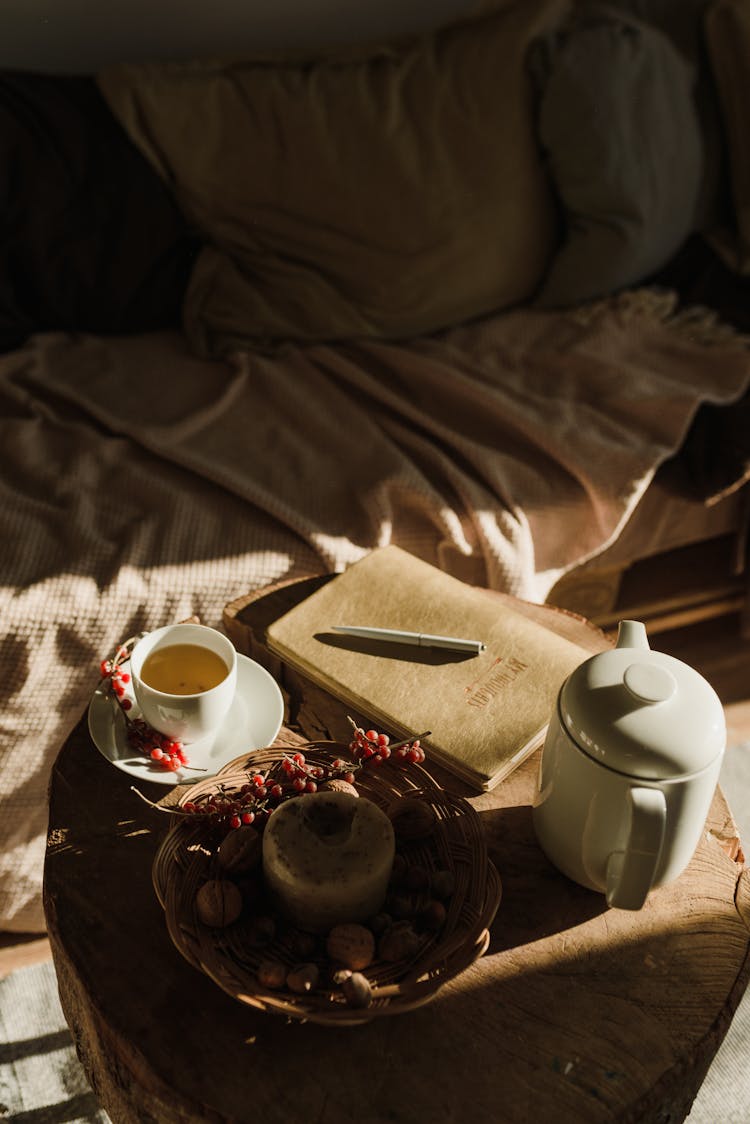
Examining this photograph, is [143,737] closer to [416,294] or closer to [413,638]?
[413,638]

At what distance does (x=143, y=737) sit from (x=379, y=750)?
20cm

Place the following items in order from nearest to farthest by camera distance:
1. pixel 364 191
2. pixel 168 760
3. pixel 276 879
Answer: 1. pixel 276 879
2. pixel 168 760
3. pixel 364 191

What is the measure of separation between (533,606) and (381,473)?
15.6 inches

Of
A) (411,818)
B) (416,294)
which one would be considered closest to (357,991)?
(411,818)

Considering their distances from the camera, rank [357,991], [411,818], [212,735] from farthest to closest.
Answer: [212,735]
[411,818]
[357,991]

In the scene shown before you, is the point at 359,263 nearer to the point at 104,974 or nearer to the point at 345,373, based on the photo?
the point at 345,373

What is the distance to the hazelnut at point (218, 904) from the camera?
581 mm

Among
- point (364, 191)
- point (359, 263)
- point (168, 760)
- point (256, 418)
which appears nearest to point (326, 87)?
point (364, 191)

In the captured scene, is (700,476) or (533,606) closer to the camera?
(533,606)

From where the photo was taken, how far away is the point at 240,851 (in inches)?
24.0

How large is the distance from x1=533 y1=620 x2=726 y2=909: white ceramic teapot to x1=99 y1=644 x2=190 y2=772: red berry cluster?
0.30 metres

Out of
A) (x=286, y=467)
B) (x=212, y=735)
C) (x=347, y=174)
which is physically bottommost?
(x=286, y=467)

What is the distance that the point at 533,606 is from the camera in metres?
0.94

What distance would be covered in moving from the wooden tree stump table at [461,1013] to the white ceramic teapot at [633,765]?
0.18 ft
